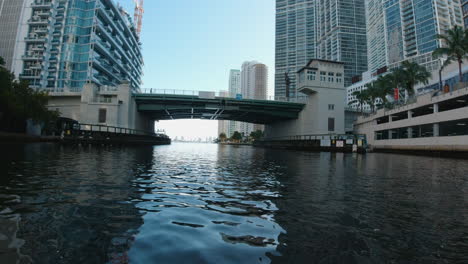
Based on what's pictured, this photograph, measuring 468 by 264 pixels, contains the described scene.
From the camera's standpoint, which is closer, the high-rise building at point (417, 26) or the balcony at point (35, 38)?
the balcony at point (35, 38)

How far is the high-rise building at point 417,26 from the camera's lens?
431 ft

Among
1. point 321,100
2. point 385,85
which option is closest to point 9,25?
point 321,100

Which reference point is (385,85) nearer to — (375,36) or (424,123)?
(424,123)

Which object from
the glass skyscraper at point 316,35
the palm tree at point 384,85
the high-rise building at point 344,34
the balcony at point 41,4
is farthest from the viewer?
the glass skyscraper at point 316,35

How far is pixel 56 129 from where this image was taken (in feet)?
152

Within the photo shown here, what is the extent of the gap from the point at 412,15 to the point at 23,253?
193317mm

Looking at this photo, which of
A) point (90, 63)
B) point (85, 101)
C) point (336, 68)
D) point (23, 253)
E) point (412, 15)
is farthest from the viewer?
point (412, 15)

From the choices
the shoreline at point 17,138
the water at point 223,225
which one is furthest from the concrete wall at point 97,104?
the water at point 223,225

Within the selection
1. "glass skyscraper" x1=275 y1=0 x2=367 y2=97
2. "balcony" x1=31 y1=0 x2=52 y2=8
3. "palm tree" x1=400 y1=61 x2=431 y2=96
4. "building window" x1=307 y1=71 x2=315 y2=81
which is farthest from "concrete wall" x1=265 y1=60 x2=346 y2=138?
"glass skyscraper" x1=275 y1=0 x2=367 y2=97

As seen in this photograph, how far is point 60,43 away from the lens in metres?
82.9

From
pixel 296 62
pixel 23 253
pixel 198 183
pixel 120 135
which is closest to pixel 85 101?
pixel 120 135

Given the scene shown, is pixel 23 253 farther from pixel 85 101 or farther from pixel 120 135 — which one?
pixel 85 101

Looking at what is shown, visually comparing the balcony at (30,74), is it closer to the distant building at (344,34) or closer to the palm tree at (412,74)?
the palm tree at (412,74)

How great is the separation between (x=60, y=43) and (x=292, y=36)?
152m
